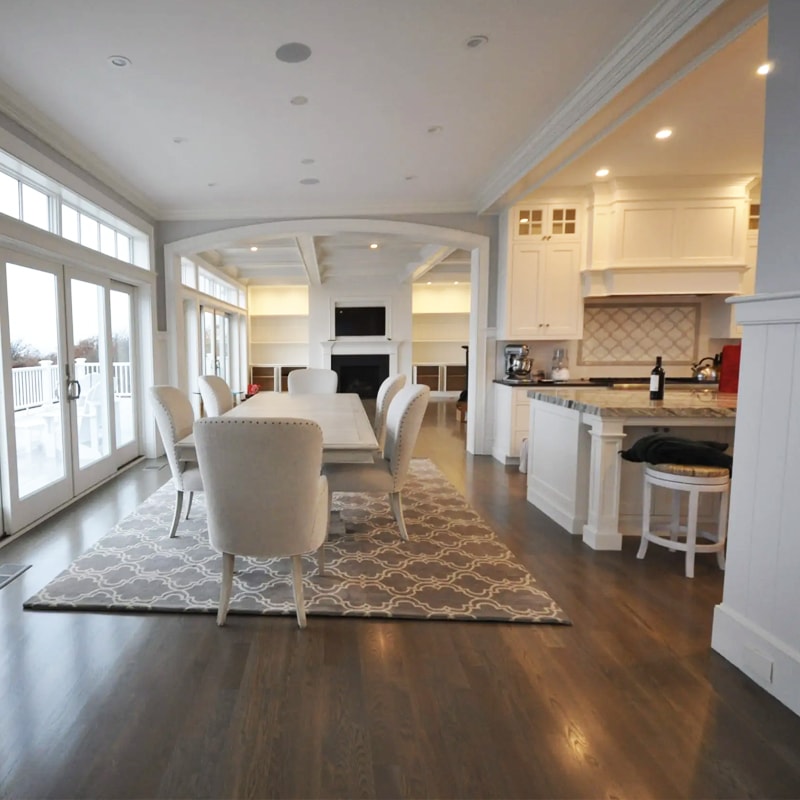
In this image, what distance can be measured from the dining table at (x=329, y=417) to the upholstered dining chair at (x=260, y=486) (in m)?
0.19

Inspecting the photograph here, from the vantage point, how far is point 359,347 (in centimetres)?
999

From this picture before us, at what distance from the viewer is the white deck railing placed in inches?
122

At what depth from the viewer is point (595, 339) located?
5.36 m

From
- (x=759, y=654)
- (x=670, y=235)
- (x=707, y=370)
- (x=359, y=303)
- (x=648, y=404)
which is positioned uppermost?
(x=670, y=235)

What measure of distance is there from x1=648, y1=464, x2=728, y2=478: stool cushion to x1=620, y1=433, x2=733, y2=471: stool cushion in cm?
3

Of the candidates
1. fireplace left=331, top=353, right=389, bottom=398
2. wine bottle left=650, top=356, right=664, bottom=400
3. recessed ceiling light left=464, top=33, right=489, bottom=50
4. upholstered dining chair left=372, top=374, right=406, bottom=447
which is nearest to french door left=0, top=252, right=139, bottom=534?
upholstered dining chair left=372, top=374, right=406, bottom=447

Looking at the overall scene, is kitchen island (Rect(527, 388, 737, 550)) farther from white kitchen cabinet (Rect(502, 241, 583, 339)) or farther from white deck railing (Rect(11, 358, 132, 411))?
white deck railing (Rect(11, 358, 132, 411))

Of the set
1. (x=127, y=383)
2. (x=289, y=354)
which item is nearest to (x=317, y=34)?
(x=127, y=383)

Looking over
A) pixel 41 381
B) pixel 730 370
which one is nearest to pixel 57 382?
pixel 41 381

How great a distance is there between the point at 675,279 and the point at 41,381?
5.63 meters

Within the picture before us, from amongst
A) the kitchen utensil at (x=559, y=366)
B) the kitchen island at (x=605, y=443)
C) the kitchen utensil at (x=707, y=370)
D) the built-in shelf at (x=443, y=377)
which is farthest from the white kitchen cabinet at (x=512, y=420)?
the built-in shelf at (x=443, y=377)

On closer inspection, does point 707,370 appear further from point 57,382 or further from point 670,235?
point 57,382

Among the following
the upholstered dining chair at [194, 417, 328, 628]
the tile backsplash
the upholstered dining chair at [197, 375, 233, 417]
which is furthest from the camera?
the tile backsplash

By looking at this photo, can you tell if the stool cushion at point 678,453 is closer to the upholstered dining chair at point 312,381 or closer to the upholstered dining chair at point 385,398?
the upholstered dining chair at point 385,398
